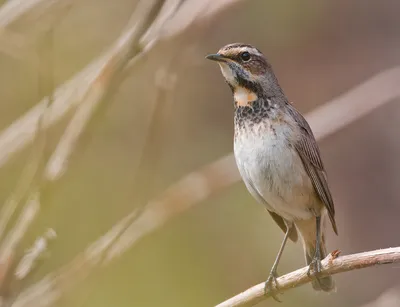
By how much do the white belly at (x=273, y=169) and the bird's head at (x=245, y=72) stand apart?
0.91 feet

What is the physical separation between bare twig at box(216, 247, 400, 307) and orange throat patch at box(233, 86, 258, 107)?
111cm

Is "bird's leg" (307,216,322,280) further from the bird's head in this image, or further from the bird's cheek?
the bird's cheek

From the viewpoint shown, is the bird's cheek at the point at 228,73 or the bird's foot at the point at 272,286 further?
the bird's cheek at the point at 228,73

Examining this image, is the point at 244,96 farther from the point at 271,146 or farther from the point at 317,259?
the point at 317,259

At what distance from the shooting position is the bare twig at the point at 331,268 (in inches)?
133

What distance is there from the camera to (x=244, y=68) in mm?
4590

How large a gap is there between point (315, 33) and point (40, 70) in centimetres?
679

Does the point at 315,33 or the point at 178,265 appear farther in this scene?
the point at 315,33

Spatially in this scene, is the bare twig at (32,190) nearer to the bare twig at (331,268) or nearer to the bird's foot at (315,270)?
the bare twig at (331,268)

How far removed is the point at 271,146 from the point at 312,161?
37 cm

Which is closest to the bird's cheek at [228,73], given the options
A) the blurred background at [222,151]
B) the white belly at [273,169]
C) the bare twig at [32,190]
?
the white belly at [273,169]

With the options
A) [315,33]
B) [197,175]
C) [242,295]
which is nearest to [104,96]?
[242,295]

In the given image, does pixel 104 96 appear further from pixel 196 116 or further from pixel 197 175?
pixel 196 116

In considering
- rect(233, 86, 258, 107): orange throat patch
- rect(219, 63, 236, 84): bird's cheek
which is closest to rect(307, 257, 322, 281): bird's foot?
rect(233, 86, 258, 107): orange throat patch
